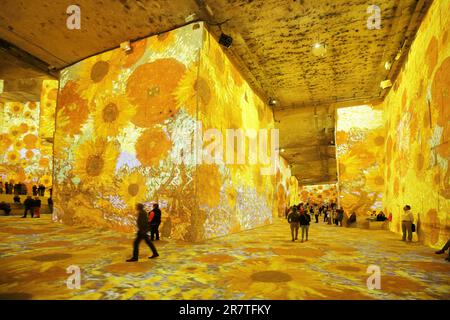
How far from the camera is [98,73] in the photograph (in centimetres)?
977

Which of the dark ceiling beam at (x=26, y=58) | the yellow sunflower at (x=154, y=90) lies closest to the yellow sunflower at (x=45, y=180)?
the dark ceiling beam at (x=26, y=58)

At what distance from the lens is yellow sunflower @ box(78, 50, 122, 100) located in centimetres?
940

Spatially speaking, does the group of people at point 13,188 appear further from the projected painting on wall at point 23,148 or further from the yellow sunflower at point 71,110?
the yellow sunflower at point 71,110

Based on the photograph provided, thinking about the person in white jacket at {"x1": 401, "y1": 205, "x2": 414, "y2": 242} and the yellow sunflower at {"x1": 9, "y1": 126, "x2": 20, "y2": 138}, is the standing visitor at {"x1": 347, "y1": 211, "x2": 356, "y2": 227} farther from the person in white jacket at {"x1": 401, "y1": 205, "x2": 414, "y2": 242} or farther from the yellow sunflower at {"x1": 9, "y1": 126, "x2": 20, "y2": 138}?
the yellow sunflower at {"x1": 9, "y1": 126, "x2": 20, "y2": 138}

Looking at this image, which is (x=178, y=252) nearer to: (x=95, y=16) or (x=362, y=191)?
(x=95, y=16)

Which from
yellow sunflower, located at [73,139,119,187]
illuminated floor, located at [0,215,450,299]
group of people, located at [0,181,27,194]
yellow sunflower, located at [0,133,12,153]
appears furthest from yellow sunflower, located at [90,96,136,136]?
yellow sunflower, located at [0,133,12,153]

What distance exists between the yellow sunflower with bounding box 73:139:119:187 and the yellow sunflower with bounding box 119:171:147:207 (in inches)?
26.6

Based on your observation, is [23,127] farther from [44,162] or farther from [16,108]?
[44,162]

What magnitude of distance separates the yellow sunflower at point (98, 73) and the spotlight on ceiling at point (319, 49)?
708cm

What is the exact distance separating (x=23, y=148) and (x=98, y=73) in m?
15.6
